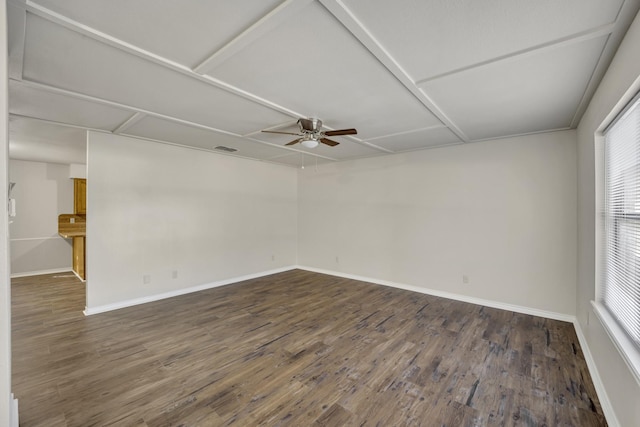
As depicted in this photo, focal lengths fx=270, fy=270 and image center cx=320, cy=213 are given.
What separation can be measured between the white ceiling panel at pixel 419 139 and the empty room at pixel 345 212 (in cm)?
9

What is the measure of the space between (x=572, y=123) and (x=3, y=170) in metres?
5.09

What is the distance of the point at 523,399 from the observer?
212 cm

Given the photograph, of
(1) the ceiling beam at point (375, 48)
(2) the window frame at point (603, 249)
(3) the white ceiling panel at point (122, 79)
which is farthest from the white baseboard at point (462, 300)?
(3) the white ceiling panel at point (122, 79)

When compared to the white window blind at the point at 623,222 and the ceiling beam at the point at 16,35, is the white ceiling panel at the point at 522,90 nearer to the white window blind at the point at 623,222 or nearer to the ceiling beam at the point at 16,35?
the white window blind at the point at 623,222

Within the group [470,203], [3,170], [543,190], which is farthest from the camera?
[470,203]

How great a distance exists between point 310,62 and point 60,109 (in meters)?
2.85

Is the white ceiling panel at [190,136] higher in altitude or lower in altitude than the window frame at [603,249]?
higher

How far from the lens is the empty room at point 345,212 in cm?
166

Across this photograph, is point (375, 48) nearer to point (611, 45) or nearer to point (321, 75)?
point (321, 75)

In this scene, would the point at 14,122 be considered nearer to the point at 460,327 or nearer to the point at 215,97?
the point at 215,97

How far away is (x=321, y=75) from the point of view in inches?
86.5

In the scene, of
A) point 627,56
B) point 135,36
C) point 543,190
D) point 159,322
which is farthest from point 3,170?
point 543,190

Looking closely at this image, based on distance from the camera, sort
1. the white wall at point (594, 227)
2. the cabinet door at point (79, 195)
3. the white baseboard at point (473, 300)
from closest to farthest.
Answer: the white wall at point (594, 227) < the white baseboard at point (473, 300) < the cabinet door at point (79, 195)

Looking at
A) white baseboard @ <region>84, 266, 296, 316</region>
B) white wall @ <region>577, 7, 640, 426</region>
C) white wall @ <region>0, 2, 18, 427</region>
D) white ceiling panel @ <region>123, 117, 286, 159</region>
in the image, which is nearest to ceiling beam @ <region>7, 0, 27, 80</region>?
white wall @ <region>0, 2, 18, 427</region>
